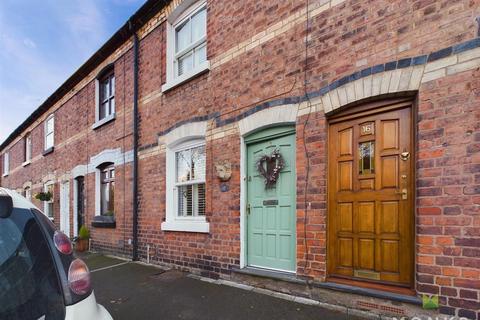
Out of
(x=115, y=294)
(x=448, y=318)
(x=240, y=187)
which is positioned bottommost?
(x=115, y=294)

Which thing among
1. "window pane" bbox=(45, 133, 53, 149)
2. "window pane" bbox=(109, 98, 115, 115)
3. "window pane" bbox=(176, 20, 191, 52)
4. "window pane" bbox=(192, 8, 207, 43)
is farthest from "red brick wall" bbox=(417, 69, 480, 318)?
"window pane" bbox=(45, 133, 53, 149)

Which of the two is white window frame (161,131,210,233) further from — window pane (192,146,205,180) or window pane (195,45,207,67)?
window pane (195,45,207,67)

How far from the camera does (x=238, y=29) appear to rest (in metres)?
4.72

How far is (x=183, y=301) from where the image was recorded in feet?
12.4

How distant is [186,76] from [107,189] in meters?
4.46

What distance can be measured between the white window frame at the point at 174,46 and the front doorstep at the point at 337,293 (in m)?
3.72

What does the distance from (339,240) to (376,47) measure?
2417mm

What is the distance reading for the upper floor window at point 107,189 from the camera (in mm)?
7664

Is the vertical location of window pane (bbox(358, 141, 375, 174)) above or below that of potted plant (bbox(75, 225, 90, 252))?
above

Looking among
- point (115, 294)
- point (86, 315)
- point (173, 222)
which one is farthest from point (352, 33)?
point (115, 294)

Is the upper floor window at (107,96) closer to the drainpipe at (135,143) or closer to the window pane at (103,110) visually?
the window pane at (103,110)

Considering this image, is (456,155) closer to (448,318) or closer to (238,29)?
(448,318)

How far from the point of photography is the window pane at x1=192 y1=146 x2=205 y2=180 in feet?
17.6

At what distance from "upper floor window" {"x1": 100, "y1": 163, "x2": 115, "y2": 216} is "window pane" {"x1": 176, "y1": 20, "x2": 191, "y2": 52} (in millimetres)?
3846
